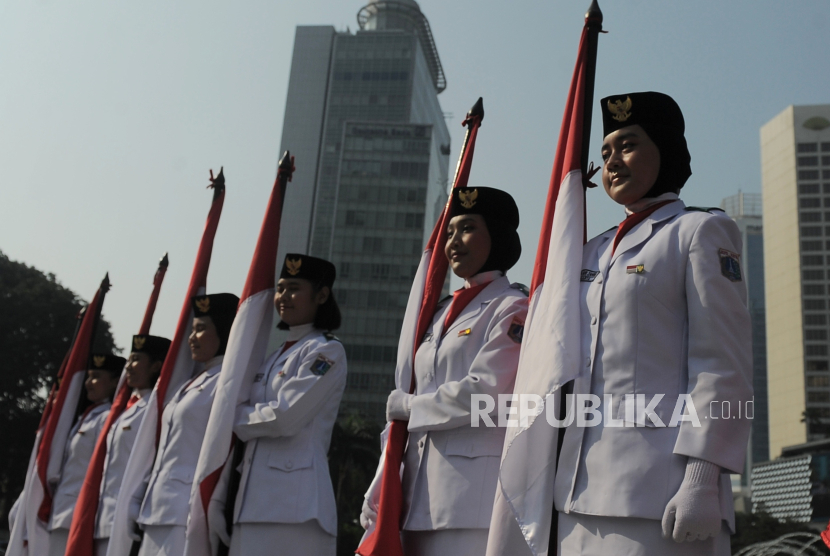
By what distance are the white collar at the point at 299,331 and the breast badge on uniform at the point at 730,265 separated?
3507 mm

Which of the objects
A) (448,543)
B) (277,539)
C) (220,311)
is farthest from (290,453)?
(220,311)

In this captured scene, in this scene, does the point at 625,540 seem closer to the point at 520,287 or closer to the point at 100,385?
the point at 520,287

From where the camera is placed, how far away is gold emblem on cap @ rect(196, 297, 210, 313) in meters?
7.11

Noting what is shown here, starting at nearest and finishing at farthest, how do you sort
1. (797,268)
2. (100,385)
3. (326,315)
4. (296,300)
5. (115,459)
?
(296,300) < (326,315) < (115,459) < (100,385) < (797,268)

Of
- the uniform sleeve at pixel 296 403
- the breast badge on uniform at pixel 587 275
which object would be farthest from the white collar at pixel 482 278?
the uniform sleeve at pixel 296 403

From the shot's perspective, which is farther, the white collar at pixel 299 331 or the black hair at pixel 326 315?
the black hair at pixel 326 315

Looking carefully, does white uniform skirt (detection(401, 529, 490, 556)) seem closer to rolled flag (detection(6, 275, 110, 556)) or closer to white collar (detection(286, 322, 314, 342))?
white collar (detection(286, 322, 314, 342))

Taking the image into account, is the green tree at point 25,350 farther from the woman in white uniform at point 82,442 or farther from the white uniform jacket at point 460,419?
the white uniform jacket at point 460,419

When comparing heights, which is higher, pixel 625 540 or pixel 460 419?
pixel 460 419

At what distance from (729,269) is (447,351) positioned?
169cm

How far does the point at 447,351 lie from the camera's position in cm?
445

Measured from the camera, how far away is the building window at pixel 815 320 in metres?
90.9

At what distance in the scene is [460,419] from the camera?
407cm

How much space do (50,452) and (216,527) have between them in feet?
15.9
